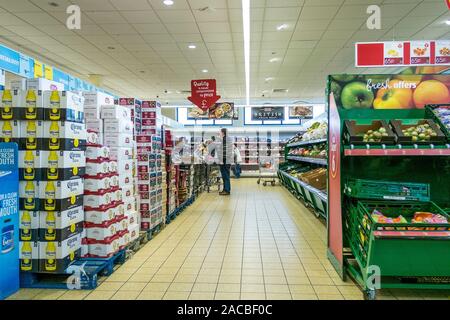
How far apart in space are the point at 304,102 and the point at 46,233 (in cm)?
1691

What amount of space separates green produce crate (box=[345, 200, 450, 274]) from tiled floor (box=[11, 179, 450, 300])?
45cm

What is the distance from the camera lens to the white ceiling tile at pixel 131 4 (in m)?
6.35

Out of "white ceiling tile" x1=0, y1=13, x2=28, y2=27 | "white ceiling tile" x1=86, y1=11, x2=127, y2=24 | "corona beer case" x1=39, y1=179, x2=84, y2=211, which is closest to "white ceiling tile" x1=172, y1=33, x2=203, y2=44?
"white ceiling tile" x1=86, y1=11, x2=127, y2=24

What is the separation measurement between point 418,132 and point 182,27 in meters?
5.98

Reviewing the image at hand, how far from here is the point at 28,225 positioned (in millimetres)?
3242

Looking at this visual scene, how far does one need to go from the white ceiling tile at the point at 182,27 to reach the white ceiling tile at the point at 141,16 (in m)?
0.41

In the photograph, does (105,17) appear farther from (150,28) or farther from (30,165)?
(30,165)

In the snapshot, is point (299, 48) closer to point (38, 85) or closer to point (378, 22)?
point (378, 22)

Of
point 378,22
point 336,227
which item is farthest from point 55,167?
point 378,22

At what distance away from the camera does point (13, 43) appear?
28.9 feet

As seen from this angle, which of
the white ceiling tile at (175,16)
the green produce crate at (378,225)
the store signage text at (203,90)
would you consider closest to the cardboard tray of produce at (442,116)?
the green produce crate at (378,225)

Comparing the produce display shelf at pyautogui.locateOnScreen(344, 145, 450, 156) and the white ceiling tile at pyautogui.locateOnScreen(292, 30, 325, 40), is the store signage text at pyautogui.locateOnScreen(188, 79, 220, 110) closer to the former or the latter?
the white ceiling tile at pyautogui.locateOnScreen(292, 30, 325, 40)

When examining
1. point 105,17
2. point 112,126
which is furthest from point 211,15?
point 112,126

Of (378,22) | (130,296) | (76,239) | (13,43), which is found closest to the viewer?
(130,296)
